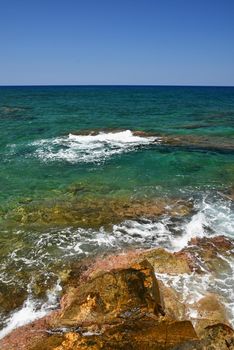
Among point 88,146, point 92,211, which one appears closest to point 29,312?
point 92,211

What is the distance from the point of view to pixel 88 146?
1423 inches

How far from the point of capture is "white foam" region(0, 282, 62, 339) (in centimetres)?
1157

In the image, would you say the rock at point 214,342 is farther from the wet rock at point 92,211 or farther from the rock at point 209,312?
the wet rock at point 92,211

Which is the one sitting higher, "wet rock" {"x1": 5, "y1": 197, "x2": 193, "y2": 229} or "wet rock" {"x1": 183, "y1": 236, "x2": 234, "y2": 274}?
"wet rock" {"x1": 183, "y1": 236, "x2": 234, "y2": 274}

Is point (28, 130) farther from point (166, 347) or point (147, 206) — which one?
point (166, 347)

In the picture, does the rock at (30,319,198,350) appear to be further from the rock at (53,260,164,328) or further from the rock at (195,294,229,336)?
the rock at (195,294,229,336)

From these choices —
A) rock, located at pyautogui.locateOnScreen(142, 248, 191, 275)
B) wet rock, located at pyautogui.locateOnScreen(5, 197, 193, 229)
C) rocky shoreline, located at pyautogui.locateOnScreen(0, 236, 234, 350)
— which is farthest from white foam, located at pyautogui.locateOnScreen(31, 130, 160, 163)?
rocky shoreline, located at pyautogui.locateOnScreen(0, 236, 234, 350)

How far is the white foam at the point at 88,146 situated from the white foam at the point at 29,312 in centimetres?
1834

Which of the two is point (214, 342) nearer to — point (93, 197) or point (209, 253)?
point (209, 253)

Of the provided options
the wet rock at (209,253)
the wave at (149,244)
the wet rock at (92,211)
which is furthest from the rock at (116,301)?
the wet rock at (92,211)

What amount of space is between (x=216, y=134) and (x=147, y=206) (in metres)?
23.3

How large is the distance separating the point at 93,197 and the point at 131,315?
12138 mm

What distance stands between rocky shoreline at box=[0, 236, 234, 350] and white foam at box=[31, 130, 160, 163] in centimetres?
1767

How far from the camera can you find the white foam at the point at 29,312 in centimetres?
1157
